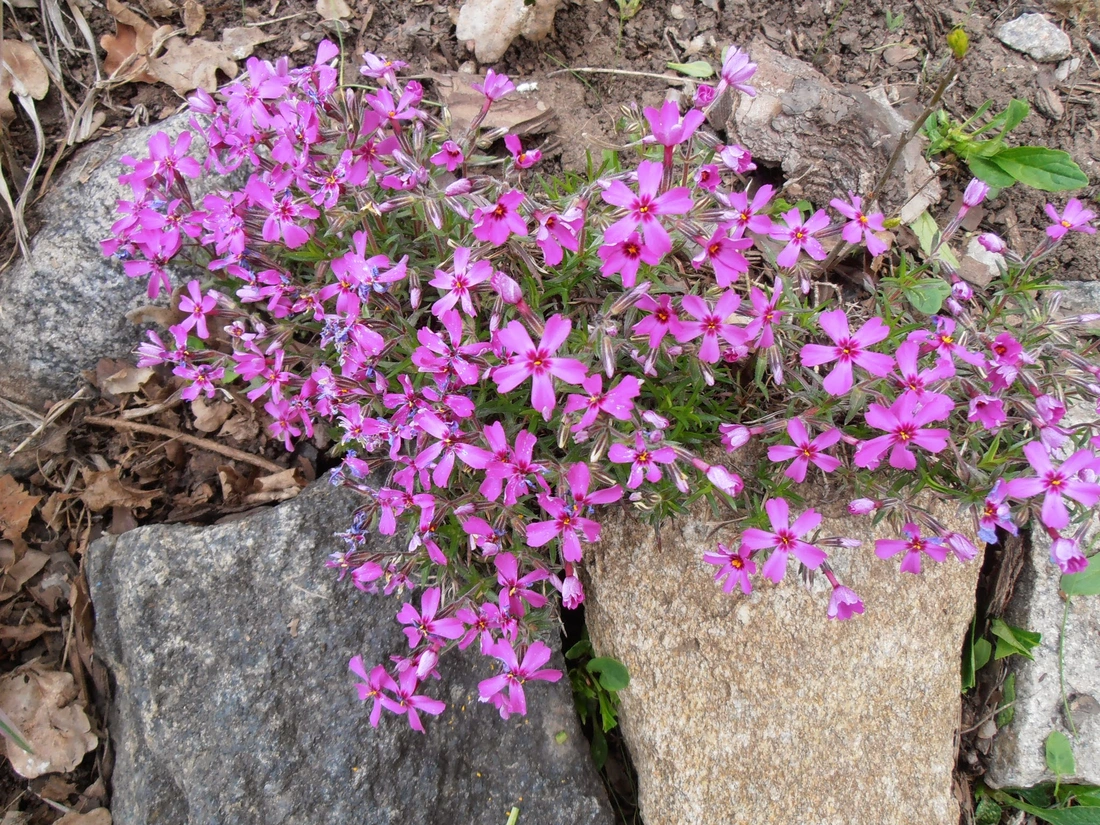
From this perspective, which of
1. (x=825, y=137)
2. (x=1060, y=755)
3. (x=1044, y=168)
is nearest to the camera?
(x=1060, y=755)

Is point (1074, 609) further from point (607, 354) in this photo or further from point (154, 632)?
point (154, 632)

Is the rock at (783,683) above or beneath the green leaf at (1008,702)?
above

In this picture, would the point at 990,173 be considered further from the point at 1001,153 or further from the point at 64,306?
the point at 64,306

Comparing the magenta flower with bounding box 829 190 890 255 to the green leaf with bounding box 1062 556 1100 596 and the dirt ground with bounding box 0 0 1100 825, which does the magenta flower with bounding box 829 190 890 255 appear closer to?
the dirt ground with bounding box 0 0 1100 825

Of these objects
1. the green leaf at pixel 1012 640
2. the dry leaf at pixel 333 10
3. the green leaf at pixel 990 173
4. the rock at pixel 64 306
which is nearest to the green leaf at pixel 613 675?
the green leaf at pixel 1012 640

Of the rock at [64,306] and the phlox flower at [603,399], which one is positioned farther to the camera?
the rock at [64,306]

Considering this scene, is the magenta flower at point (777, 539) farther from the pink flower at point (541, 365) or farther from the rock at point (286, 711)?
the rock at point (286, 711)

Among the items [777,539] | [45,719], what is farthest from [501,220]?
[45,719]
